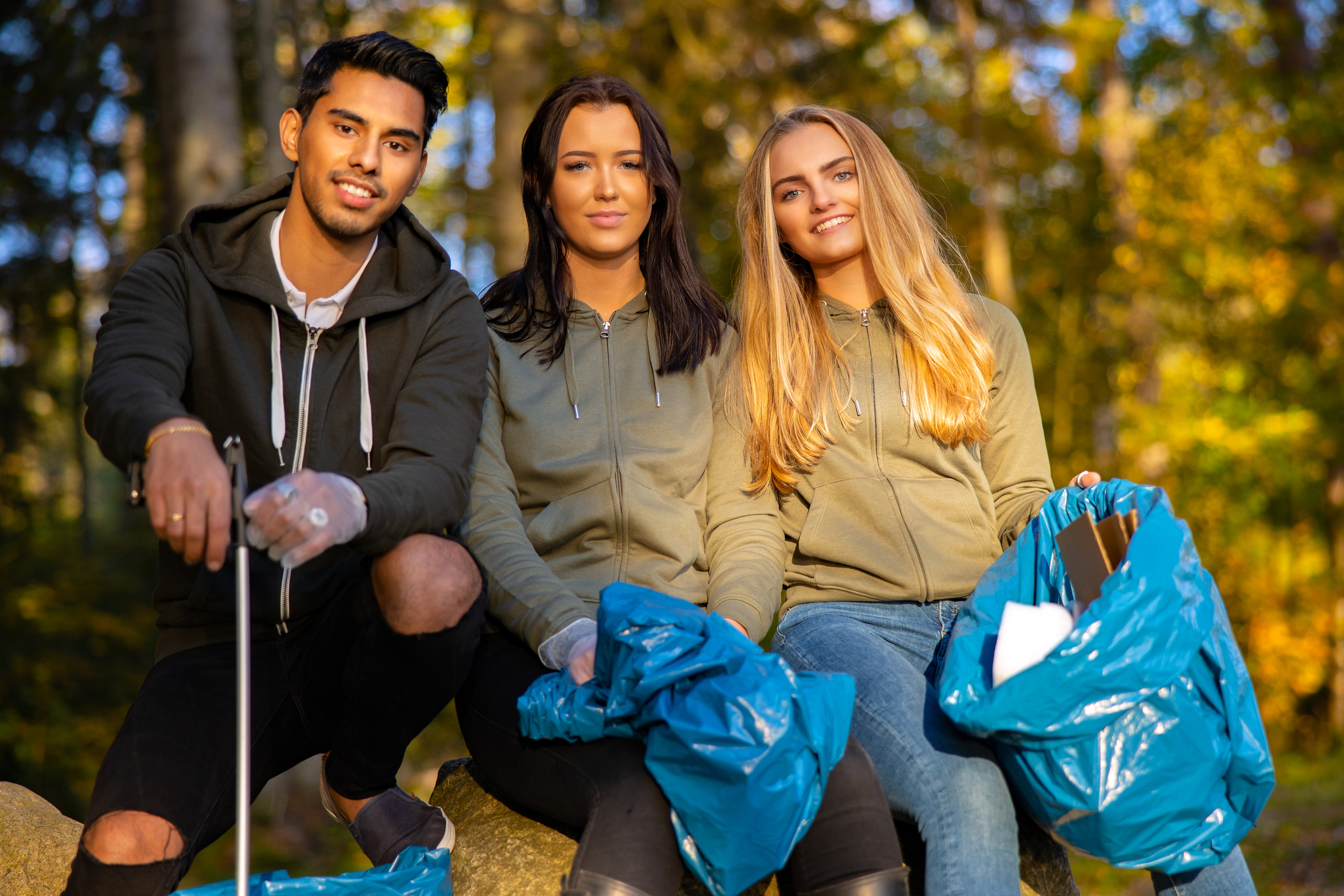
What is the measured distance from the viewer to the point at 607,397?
2.63 m

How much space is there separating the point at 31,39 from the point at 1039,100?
10.2 meters

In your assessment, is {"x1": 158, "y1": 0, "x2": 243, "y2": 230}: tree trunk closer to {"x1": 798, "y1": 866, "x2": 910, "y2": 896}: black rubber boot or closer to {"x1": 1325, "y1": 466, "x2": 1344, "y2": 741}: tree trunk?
{"x1": 798, "y1": 866, "x2": 910, "y2": 896}: black rubber boot

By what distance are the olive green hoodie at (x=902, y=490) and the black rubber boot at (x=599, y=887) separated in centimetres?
104

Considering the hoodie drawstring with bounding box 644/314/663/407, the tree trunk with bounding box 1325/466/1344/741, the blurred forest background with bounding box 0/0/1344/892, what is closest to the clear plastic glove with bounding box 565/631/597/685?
the hoodie drawstring with bounding box 644/314/663/407

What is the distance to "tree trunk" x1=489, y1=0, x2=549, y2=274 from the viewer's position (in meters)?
7.02

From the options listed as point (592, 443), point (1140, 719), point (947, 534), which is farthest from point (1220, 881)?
point (592, 443)

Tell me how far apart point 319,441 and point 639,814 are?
3.61 ft

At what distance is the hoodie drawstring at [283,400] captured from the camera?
91.8 inches

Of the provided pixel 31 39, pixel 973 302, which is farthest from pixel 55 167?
pixel 973 302

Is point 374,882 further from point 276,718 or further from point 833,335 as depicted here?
point 833,335

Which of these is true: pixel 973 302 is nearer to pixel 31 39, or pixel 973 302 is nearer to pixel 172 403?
pixel 172 403

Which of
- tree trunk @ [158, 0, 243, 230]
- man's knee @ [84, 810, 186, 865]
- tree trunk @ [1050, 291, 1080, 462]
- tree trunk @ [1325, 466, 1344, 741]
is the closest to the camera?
man's knee @ [84, 810, 186, 865]

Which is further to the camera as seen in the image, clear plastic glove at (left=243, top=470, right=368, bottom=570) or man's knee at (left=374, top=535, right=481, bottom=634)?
man's knee at (left=374, top=535, right=481, bottom=634)

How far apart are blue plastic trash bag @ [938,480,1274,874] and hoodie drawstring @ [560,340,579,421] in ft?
3.53
